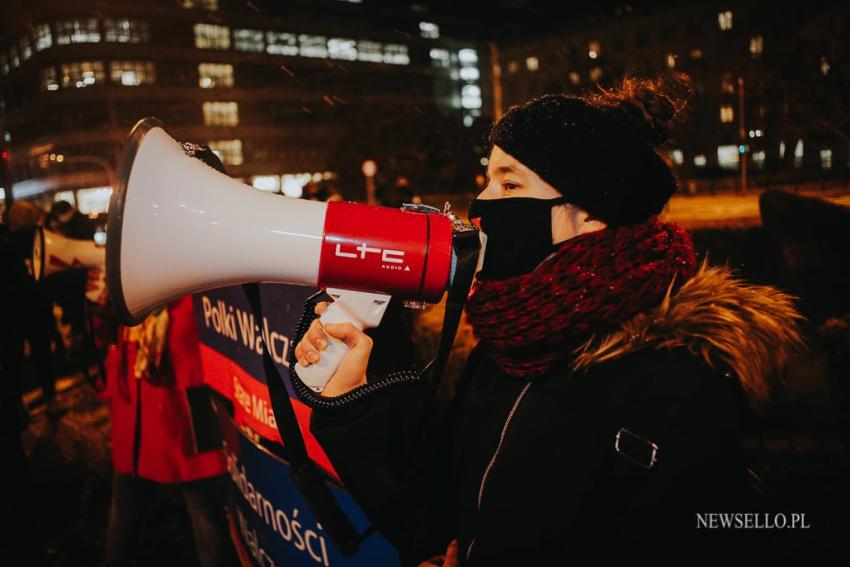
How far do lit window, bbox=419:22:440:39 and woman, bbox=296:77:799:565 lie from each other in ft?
257

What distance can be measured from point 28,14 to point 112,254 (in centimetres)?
919

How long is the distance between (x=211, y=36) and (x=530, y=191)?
6255 centimetres

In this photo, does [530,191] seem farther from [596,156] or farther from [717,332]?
[717,332]

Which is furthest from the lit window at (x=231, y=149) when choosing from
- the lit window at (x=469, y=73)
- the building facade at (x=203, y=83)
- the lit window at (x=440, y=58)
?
the lit window at (x=469, y=73)

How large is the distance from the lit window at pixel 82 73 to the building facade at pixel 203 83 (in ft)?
0.34

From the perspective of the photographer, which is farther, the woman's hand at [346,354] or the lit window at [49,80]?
the lit window at [49,80]

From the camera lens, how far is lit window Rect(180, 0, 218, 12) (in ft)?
184

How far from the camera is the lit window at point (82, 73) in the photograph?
51531 millimetres

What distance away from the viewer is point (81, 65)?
52125 mm

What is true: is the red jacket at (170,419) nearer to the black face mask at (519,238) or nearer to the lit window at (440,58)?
the black face mask at (519,238)

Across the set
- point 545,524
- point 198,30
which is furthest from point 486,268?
point 198,30

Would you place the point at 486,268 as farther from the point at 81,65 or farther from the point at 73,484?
the point at 81,65

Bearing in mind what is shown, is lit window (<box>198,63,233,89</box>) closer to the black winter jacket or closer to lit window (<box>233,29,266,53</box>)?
lit window (<box>233,29,266,53</box>)

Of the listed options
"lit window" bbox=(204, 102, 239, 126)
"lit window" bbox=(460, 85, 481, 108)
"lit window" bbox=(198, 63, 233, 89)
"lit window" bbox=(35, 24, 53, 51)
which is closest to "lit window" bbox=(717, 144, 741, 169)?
"lit window" bbox=(460, 85, 481, 108)
